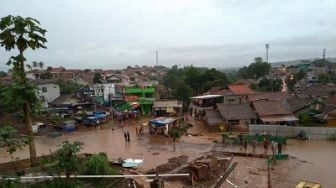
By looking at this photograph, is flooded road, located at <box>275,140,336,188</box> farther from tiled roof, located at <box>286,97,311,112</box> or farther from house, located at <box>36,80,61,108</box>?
house, located at <box>36,80,61,108</box>

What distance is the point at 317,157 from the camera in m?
23.5

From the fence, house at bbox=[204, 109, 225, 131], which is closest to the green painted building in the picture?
house at bbox=[204, 109, 225, 131]

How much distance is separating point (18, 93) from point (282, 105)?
88.6 feet

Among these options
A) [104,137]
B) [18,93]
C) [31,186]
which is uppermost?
[18,93]

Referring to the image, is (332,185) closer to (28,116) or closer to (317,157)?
(317,157)

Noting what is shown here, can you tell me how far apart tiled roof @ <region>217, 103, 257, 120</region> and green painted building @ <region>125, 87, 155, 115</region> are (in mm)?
13136

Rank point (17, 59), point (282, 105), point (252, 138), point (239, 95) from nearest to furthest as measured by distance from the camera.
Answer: point (17, 59) < point (252, 138) < point (282, 105) < point (239, 95)

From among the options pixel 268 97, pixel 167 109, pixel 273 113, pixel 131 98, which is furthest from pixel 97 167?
pixel 131 98

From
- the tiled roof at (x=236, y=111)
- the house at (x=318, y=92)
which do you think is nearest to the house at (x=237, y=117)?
the tiled roof at (x=236, y=111)

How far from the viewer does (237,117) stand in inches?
1335

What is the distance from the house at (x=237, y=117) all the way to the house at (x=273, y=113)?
84 centimetres

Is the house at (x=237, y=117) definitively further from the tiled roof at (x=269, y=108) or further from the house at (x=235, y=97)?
the house at (x=235, y=97)

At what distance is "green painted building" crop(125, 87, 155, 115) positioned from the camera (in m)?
45.4

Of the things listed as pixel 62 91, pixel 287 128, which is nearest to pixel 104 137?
pixel 287 128
